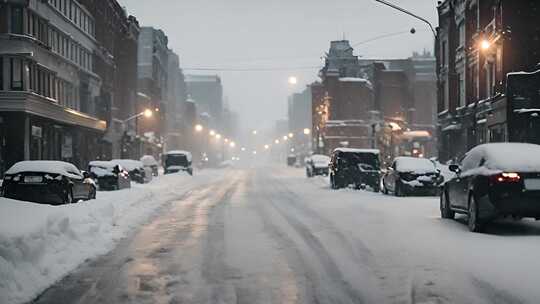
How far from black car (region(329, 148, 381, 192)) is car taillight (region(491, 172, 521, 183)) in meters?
19.4

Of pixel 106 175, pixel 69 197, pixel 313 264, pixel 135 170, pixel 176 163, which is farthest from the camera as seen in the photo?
pixel 176 163

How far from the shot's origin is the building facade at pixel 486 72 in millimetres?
34188

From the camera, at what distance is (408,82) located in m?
91.0

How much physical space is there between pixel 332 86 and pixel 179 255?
268 feet

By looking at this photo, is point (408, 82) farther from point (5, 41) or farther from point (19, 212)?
point (19, 212)

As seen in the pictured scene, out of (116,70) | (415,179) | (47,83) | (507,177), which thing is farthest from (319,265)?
(116,70)

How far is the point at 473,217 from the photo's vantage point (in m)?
13.5

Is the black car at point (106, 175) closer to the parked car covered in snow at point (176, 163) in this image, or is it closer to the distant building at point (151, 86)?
the parked car covered in snow at point (176, 163)

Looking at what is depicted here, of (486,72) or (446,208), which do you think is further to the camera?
(486,72)

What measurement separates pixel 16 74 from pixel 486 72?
26.3 meters

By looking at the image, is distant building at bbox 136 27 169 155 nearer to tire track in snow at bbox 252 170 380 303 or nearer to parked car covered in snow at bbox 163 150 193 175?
parked car covered in snow at bbox 163 150 193 175

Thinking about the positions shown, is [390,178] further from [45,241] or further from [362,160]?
[45,241]

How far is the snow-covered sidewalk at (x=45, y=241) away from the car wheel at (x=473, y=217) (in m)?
6.57

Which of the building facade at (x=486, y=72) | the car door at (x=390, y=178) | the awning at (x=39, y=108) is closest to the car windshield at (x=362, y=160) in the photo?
the car door at (x=390, y=178)
